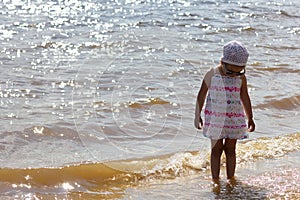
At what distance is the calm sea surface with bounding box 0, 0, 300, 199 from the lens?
5703mm

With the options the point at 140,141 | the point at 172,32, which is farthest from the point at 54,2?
the point at 140,141

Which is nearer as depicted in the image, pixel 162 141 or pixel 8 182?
pixel 8 182

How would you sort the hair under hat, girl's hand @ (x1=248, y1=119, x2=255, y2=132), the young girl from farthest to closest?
girl's hand @ (x1=248, y1=119, x2=255, y2=132), the young girl, the hair under hat

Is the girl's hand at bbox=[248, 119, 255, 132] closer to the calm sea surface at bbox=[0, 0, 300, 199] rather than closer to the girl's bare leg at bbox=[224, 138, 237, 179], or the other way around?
the girl's bare leg at bbox=[224, 138, 237, 179]

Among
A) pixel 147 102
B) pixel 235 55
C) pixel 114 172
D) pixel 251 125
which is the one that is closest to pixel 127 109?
pixel 147 102

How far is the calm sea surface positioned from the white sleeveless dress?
0.52 metres

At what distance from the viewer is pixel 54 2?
20719mm

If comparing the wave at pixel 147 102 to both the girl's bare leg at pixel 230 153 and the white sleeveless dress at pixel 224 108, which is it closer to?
the girl's bare leg at pixel 230 153

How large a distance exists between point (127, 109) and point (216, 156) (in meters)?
2.78

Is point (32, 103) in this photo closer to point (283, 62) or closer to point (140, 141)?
point (140, 141)

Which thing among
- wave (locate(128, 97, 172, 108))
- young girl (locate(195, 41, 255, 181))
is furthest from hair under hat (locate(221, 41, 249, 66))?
wave (locate(128, 97, 172, 108))

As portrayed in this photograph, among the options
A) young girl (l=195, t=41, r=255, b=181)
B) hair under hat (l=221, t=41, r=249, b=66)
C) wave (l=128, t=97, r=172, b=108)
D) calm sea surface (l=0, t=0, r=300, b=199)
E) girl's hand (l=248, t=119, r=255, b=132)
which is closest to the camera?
hair under hat (l=221, t=41, r=249, b=66)

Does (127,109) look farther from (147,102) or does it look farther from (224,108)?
(224,108)

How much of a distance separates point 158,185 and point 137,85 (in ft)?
13.0
